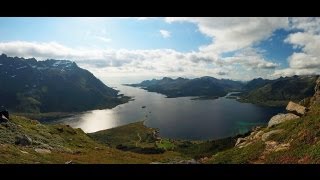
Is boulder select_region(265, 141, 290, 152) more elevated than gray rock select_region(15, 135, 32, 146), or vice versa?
gray rock select_region(15, 135, 32, 146)

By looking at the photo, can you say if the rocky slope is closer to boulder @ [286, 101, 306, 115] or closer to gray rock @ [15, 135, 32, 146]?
boulder @ [286, 101, 306, 115]

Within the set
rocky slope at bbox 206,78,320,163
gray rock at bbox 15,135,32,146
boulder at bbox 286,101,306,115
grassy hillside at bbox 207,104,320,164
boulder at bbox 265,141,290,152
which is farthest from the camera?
boulder at bbox 286,101,306,115

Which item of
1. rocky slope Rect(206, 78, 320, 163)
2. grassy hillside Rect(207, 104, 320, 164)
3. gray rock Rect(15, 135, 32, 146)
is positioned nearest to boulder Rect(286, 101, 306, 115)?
rocky slope Rect(206, 78, 320, 163)

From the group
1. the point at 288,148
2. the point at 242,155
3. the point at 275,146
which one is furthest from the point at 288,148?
the point at 242,155

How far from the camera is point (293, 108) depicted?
1746 inches

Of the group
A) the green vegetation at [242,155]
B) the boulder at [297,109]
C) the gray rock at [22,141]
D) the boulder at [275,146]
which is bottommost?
the green vegetation at [242,155]

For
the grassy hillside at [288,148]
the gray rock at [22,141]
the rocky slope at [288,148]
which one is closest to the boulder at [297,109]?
the rocky slope at [288,148]

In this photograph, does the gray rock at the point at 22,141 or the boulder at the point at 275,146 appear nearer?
the boulder at the point at 275,146

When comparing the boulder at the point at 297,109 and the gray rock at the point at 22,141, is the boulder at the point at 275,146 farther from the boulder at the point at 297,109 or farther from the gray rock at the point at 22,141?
the gray rock at the point at 22,141
